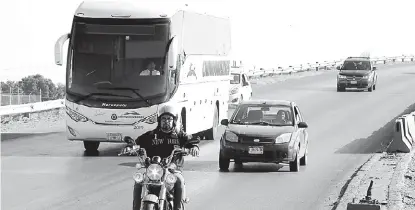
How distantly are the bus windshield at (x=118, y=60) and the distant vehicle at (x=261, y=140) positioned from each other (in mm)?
2788

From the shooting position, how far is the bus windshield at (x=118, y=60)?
76.3ft

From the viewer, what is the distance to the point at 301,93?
52.9m

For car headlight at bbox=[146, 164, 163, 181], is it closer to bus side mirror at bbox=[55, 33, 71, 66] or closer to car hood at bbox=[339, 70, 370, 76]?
bus side mirror at bbox=[55, 33, 71, 66]

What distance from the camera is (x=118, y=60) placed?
23.4m

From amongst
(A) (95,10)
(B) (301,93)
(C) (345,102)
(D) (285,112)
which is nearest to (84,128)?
(A) (95,10)

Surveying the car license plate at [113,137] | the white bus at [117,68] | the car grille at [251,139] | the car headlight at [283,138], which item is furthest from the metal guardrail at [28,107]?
the car headlight at [283,138]

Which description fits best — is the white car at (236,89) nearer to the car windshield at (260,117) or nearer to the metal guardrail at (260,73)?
the metal guardrail at (260,73)

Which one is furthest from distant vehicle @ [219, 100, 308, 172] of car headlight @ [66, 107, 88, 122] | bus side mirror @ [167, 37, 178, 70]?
car headlight @ [66, 107, 88, 122]

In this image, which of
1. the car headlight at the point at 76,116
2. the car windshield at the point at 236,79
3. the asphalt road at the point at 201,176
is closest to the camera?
the asphalt road at the point at 201,176

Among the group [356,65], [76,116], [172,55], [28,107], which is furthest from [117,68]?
[356,65]

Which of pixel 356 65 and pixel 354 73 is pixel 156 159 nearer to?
pixel 354 73

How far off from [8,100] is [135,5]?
894 cm

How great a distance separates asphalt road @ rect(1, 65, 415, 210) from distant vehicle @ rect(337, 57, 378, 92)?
1818cm

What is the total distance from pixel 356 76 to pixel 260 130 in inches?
1364
